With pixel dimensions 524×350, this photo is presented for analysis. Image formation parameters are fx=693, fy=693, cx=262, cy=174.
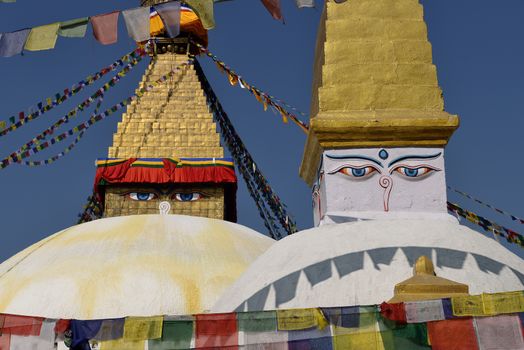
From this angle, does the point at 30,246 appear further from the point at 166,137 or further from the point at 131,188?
the point at 166,137

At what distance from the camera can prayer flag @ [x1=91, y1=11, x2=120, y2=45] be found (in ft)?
22.2

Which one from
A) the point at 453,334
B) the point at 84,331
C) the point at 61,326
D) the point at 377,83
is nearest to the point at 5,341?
the point at 61,326

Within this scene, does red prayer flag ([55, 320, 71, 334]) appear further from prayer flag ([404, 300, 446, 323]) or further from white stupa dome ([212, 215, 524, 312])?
prayer flag ([404, 300, 446, 323])

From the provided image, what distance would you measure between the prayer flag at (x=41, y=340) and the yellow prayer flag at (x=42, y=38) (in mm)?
3526

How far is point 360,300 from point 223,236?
212 inches

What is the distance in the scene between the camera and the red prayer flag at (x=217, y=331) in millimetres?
3703

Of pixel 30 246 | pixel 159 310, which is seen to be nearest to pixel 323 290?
pixel 159 310

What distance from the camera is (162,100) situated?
15664mm

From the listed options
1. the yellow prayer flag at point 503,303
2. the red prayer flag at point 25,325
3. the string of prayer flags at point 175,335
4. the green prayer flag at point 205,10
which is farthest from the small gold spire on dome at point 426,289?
the green prayer flag at point 205,10

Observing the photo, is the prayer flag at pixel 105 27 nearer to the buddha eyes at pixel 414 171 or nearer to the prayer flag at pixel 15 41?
the prayer flag at pixel 15 41

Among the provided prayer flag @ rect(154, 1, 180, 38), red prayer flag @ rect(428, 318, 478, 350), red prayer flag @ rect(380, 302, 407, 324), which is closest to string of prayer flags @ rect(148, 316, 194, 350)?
red prayer flag @ rect(380, 302, 407, 324)

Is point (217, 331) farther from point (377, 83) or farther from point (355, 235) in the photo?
Result: point (377, 83)

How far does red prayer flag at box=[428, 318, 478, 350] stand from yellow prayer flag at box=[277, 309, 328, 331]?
0.57m

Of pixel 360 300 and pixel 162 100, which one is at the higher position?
pixel 162 100
